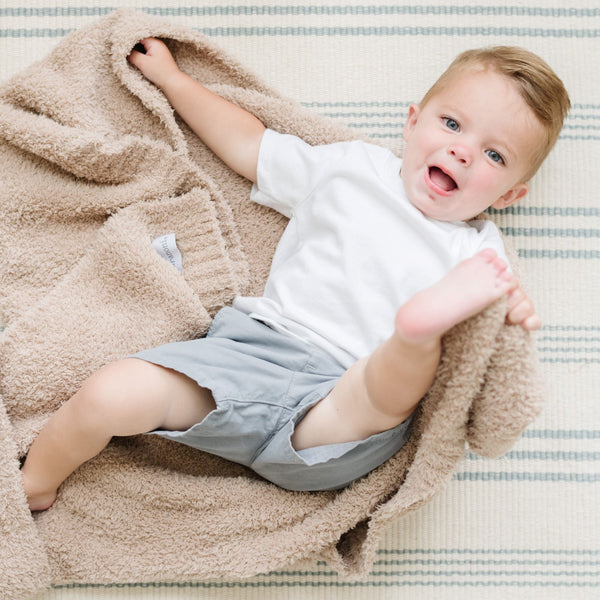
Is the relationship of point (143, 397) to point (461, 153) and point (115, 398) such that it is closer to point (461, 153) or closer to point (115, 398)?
point (115, 398)

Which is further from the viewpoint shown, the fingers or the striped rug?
the striped rug

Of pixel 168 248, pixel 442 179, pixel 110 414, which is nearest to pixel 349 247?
pixel 442 179

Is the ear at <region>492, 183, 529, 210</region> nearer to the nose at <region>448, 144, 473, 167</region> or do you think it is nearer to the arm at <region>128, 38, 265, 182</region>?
the nose at <region>448, 144, 473, 167</region>

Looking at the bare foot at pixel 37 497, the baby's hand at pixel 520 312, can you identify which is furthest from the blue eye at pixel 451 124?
the bare foot at pixel 37 497

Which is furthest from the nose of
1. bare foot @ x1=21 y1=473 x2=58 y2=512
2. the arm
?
bare foot @ x1=21 y1=473 x2=58 y2=512

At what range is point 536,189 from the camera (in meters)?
1.07

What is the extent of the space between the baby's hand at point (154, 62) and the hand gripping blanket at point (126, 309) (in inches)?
0.5

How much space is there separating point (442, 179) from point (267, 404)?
1.24 feet

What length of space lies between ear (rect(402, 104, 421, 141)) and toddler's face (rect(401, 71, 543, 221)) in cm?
3

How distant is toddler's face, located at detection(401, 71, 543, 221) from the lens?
2.95 feet

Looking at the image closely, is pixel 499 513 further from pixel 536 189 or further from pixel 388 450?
pixel 536 189

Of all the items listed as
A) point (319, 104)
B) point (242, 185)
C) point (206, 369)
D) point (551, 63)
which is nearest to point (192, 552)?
point (206, 369)

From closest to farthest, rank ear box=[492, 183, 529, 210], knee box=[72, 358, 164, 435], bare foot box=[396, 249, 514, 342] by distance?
bare foot box=[396, 249, 514, 342]
knee box=[72, 358, 164, 435]
ear box=[492, 183, 529, 210]

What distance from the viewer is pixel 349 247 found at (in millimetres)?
938
